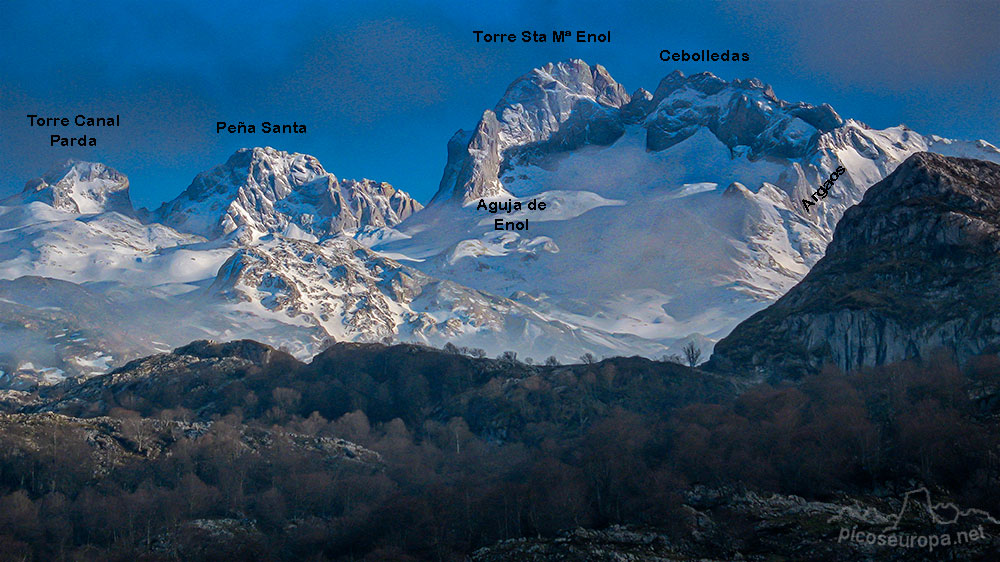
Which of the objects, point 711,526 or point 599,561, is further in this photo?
point 711,526

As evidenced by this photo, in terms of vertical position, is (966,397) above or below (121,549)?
above

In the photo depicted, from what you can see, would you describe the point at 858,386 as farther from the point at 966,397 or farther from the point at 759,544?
the point at 759,544

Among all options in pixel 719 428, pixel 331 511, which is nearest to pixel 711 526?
pixel 719 428

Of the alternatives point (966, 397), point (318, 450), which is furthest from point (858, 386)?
point (318, 450)

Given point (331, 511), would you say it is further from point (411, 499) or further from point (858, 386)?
point (858, 386)

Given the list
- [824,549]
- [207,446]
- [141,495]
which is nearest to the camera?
[824,549]

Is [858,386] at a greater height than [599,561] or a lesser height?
greater

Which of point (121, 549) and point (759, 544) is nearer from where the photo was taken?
point (759, 544)

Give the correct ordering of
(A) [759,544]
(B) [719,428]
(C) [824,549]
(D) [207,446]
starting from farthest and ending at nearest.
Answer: (D) [207,446], (B) [719,428], (A) [759,544], (C) [824,549]

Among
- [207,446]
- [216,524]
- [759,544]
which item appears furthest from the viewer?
[207,446]
